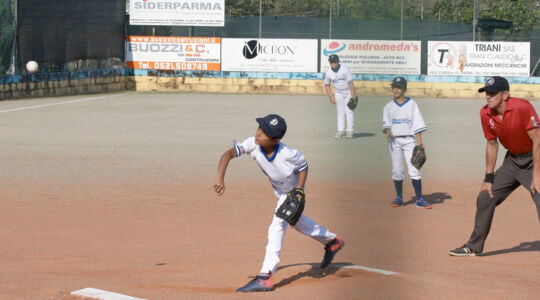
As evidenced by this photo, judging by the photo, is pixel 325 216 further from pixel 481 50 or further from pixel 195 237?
pixel 481 50

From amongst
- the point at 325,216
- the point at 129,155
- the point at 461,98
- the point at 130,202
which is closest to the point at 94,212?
the point at 130,202

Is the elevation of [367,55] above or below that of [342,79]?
above

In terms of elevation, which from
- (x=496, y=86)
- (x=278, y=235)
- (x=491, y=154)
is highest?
(x=496, y=86)

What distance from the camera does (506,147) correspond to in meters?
7.59

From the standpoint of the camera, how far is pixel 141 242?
820 cm

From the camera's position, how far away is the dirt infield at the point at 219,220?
6.60 meters

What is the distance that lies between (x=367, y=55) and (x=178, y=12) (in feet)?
25.3

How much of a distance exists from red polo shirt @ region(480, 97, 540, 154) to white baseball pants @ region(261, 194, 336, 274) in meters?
1.88

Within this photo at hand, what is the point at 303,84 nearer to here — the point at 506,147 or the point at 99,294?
the point at 506,147

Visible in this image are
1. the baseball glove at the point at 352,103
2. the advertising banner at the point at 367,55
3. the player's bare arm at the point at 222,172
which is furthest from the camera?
the advertising banner at the point at 367,55

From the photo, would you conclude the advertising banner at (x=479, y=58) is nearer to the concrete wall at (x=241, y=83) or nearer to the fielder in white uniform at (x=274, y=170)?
the concrete wall at (x=241, y=83)

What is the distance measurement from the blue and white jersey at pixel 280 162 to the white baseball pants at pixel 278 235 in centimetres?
18

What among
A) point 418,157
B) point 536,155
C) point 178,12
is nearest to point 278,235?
point 536,155

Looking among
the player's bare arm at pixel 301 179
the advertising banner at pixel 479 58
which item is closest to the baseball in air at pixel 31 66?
the advertising banner at pixel 479 58
